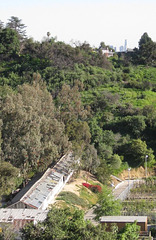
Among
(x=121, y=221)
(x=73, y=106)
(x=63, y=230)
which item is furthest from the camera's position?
(x=73, y=106)

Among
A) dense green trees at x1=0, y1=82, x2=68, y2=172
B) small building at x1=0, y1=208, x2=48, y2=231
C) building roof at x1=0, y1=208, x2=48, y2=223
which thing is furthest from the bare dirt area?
small building at x1=0, y1=208, x2=48, y2=231

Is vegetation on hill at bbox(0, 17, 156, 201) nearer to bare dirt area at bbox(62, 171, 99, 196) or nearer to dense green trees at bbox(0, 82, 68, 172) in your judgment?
dense green trees at bbox(0, 82, 68, 172)

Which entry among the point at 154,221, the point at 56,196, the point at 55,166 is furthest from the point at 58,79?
the point at 154,221

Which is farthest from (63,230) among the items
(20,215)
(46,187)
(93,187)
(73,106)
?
(73,106)

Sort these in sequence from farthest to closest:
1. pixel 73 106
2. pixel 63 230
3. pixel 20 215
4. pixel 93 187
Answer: pixel 73 106
pixel 93 187
pixel 20 215
pixel 63 230

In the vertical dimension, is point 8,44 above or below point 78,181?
above

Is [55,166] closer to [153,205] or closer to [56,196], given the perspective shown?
[56,196]

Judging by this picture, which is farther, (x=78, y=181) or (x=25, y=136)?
(x=78, y=181)

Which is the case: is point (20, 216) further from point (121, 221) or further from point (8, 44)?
Result: point (8, 44)
